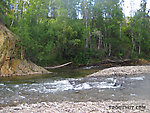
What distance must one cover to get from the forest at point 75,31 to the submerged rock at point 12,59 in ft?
4.88

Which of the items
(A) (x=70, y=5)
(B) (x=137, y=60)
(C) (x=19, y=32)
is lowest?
(B) (x=137, y=60)

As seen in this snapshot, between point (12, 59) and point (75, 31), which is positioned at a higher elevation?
point (75, 31)

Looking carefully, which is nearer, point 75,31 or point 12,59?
point 12,59

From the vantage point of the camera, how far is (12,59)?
21.9 meters

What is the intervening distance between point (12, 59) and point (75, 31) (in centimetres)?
1761

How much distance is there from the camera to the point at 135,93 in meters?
10.8

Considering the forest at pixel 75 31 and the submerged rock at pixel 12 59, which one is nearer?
the submerged rock at pixel 12 59

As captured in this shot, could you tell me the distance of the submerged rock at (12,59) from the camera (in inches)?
814

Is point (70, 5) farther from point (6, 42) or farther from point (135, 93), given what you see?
point (135, 93)

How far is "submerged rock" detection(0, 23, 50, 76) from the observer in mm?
20672

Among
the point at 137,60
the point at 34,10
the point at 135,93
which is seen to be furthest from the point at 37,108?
the point at 137,60

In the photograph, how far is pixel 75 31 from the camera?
119 ft

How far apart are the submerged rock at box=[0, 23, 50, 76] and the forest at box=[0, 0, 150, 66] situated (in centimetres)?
149

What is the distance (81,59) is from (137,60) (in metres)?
14.7
